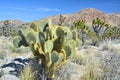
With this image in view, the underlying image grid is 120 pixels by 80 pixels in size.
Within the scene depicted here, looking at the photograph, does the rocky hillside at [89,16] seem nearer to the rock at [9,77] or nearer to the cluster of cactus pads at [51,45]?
the cluster of cactus pads at [51,45]

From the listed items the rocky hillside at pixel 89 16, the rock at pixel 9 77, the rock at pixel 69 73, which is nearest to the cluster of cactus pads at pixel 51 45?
the rock at pixel 69 73

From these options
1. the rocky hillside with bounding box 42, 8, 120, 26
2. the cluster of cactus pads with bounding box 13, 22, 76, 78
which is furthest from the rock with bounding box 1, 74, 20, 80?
the rocky hillside with bounding box 42, 8, 120, 26

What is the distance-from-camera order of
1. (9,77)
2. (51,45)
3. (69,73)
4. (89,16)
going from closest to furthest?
(9,77), (51,45), (69,73), (89,16)

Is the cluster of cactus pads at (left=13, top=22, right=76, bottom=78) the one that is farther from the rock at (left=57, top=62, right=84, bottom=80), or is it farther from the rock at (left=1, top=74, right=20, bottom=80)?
the rock at (left=1, top=74, right=20, bottom=80)

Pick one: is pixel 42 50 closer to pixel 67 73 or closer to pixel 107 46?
pixel 67 73

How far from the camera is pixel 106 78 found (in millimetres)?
6828

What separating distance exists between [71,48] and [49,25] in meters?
0.85

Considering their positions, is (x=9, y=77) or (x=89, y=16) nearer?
(x=9, y=77)

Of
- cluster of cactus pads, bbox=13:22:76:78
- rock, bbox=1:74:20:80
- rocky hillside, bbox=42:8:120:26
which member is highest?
rocky hillside, bbox=42:8:120:26

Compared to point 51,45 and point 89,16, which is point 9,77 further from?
point 89,16

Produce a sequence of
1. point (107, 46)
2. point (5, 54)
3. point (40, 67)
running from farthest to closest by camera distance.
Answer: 1. point (107, 46)
2. point (5, 54)
3. point (40, 67)

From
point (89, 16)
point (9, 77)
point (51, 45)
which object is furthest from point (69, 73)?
point (89, 16)

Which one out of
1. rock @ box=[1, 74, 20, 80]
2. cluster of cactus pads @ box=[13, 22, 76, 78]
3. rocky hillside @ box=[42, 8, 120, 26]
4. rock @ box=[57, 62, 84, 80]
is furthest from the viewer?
rocky hillside @ box=[42, 8, 120, 26]

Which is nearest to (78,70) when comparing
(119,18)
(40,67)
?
(40,67)
